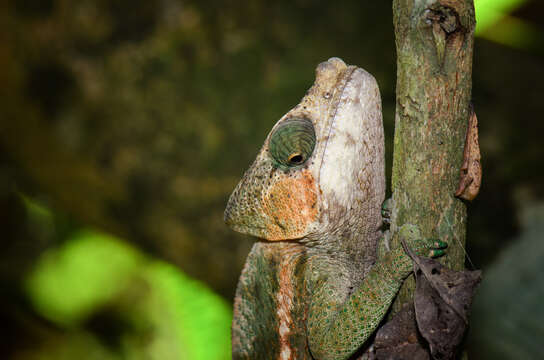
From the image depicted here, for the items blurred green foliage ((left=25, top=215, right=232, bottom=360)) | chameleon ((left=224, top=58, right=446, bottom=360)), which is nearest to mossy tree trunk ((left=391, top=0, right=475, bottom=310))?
chameleon ((left=224, top=58, right=446, bottom=360))

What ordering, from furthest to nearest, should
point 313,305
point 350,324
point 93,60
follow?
point 93,60, point 313,305, point 350,324

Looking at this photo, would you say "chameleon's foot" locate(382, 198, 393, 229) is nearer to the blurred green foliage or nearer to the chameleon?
the chameleon

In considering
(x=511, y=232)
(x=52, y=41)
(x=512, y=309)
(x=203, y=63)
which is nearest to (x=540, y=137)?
(x=511, y=232)

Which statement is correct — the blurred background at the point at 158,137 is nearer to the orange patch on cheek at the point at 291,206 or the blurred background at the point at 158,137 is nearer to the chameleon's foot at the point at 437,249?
the orange patch on cheek at the point at 291,206

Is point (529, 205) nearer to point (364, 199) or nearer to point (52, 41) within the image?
point (364, 199)

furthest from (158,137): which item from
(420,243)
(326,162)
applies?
(420,243)
